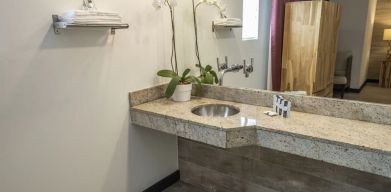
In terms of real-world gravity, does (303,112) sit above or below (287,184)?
above

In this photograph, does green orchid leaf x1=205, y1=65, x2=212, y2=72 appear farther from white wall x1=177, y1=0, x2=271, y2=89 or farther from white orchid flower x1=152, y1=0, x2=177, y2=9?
white orchid flower x1=152, y1=0, x2=177, y2=9

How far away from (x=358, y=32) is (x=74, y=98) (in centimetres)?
152

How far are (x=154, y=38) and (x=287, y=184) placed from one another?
1.31m

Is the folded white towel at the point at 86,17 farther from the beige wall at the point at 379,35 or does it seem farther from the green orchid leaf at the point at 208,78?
the beige wall at the point at 379,35

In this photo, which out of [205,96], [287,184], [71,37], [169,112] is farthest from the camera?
[205,96]

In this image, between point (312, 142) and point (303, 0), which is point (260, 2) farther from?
point (312, 142)

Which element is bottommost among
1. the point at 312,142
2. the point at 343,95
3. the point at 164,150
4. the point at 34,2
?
the point at 164,150

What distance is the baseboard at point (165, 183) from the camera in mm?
2114

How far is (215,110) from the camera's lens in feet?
6.29

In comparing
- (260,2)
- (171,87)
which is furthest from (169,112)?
(260,2)

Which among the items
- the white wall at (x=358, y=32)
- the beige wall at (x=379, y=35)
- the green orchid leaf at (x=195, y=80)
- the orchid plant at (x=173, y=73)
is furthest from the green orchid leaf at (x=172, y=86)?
the beige wall at (x=379, y=35)

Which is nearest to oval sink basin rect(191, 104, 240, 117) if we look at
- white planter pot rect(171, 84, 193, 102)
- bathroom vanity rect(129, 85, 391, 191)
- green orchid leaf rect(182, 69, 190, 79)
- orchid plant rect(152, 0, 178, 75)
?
bathroom vanity rect(129, 85, 391, 191)

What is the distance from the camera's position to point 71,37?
1442 mm

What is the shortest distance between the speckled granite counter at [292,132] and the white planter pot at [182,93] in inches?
4.0
